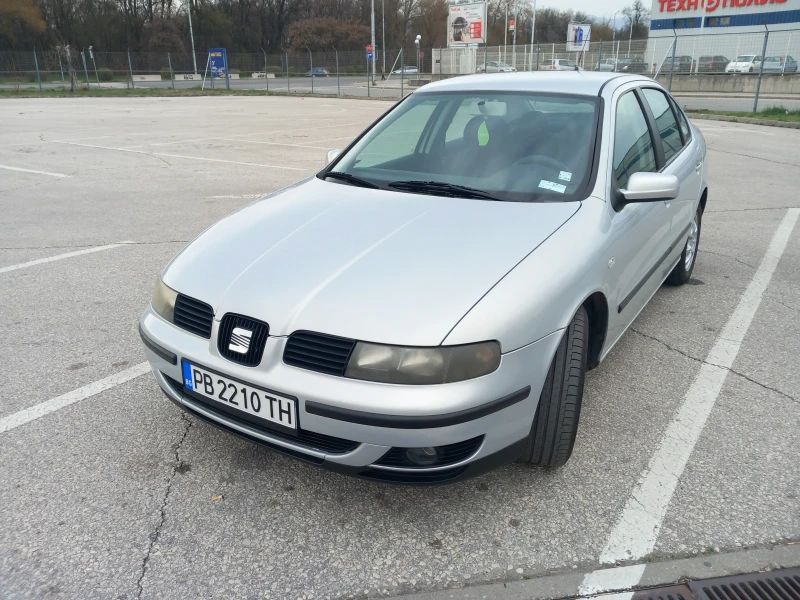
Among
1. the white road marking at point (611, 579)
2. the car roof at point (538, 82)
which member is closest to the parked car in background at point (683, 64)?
the car roof at point (538, 82)

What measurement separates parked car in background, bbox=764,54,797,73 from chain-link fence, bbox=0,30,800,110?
41 mm

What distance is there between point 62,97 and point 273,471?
33.6 metres

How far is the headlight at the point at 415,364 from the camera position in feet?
6.57

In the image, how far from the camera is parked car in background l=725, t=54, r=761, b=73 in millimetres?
27484

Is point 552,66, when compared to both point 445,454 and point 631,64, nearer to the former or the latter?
point 631,64

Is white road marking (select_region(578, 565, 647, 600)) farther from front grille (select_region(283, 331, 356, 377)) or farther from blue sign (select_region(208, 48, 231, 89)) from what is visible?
blue sign (select_region(208, 48, 231, 89))

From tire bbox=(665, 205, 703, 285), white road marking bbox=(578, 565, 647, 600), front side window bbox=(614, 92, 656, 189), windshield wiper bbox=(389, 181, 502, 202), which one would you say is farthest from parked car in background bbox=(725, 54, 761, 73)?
white road marking bbox=(578, 565, 647, 600)

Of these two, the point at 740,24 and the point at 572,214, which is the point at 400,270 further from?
the point at 740,24

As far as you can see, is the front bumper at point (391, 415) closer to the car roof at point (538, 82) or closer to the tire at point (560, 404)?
the tire at point (560, 404)

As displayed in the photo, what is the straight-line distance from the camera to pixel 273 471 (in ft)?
8.54

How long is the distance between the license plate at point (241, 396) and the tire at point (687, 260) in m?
3.40

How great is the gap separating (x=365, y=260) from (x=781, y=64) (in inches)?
1190

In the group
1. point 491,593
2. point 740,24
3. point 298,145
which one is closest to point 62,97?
point 298,145

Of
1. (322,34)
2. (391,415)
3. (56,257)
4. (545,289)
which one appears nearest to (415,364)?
(391,415)
